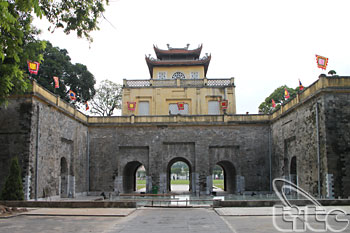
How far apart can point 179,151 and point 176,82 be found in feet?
25.8

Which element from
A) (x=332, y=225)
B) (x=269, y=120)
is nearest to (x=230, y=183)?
(x=269, y=120)

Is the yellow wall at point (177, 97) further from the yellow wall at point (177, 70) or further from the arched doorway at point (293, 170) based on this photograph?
the arched doorway at point (293, 170)

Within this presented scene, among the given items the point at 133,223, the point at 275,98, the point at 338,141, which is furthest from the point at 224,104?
the point at 133,223

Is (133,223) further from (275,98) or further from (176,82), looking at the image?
(275,98)

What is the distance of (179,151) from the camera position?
26.3 meters

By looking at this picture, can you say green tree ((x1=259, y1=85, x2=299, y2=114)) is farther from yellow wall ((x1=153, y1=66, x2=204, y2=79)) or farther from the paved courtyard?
the paved courtyard

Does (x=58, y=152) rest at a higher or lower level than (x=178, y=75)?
lower

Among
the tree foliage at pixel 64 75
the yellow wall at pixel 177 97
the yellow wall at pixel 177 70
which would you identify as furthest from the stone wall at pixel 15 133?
the yellow wall at pixel 177 70

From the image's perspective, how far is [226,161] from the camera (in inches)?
1045

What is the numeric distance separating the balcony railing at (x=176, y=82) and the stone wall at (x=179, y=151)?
250 inches

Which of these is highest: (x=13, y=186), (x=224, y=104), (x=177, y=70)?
(x=177, y=70)

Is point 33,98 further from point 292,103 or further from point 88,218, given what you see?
point 292,103

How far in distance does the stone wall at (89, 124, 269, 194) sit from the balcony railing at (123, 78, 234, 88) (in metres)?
6.34

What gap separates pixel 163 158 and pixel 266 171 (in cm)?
767
